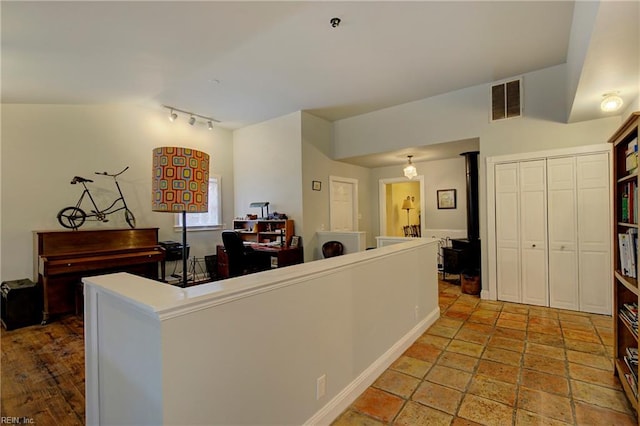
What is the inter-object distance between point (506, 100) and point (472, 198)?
148 cm

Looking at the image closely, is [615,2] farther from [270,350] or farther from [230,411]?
[230,411]

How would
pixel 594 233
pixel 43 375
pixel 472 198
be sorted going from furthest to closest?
pixel 472 198
pixel 594 233
pixel 43 375

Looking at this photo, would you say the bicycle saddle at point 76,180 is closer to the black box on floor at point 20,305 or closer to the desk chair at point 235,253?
the black box on floor at point 20,305

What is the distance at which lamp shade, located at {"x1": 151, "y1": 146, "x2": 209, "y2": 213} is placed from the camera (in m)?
1.58

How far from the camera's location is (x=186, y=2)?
2312 millimetres

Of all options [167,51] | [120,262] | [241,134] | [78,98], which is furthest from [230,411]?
[241,134]

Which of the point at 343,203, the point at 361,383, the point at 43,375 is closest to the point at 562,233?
the point at 361,383

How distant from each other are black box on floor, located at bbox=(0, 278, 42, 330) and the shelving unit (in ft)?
18.5

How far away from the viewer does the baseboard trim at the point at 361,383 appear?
1.77m

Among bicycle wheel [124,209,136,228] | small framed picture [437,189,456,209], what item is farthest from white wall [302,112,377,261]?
bicycle wheel [124,209,136,228]

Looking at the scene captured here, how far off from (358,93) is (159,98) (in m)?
3.07

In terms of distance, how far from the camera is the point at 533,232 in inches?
159

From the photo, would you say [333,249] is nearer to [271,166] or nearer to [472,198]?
[271,166]

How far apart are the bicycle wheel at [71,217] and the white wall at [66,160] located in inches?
3.3
